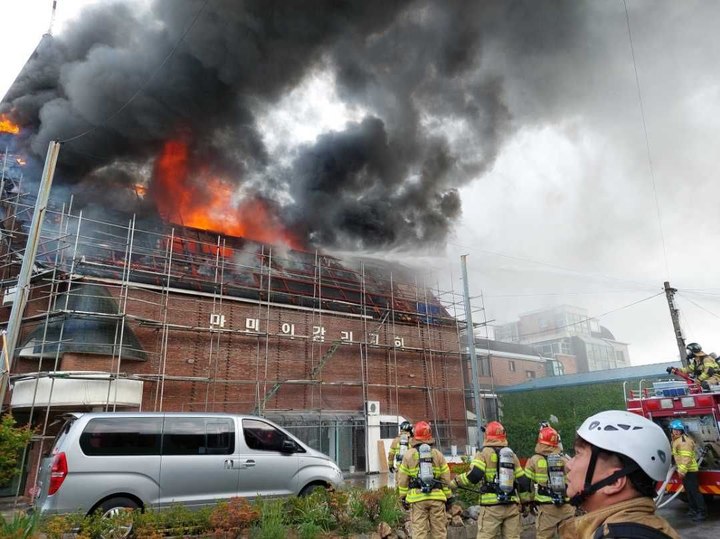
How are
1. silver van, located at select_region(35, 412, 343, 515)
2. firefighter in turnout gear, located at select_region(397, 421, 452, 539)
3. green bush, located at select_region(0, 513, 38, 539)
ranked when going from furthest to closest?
silver van, located at select_region(35, 412, 343, 515) < firefighter in turnout gear, located at select_region(397, 421, 452, 539) < green bush, located at select_region(0, 513, 38, 539)

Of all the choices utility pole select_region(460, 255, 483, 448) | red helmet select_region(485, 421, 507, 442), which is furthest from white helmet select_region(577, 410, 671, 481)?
utility pole select_region(460, 255, 483, 448)

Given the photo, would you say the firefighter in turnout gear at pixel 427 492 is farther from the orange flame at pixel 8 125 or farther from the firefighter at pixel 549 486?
the orange flame at pixel 8 125

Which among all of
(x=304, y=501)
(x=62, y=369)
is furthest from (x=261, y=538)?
(x=62, y=369)

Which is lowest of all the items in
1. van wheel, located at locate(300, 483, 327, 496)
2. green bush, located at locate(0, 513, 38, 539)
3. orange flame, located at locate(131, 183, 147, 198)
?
van wheel, located at locate(300, 483, 327, 496)

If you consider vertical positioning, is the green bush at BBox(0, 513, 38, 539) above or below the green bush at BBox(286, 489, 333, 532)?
above

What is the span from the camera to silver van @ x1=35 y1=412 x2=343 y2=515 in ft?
21.1

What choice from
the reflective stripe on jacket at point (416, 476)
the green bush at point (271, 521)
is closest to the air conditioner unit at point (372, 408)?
the green bush at point (271, 521)

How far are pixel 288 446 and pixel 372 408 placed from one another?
1116 centimetres

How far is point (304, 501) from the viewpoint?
6.81 meters

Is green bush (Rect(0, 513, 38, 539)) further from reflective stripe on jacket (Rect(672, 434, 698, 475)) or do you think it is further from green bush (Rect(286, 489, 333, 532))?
reflective stripe on jacket (Rect(672, 434, 698, 475))

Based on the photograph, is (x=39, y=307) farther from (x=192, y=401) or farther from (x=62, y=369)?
(x=192, y=401)

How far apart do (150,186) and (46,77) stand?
5.18 metres

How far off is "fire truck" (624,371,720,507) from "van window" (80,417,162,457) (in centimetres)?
849

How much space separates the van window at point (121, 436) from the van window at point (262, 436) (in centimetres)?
134
